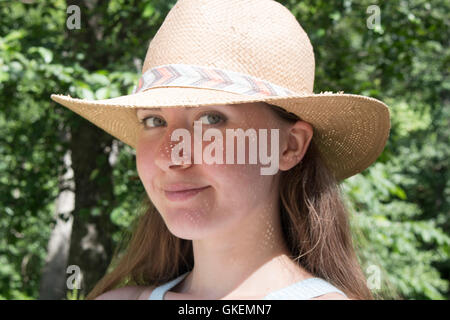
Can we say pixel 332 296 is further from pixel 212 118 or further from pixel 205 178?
pixel 212 118

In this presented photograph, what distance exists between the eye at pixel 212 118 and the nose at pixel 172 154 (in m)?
0.07

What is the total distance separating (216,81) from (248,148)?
200 millimetres

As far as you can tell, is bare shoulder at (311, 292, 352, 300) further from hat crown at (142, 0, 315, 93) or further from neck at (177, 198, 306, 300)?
hat crown at (142, 0, 315, 93)

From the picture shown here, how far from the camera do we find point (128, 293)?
178cm

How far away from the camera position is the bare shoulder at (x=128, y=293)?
5.74 ft

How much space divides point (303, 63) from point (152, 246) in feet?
2.80

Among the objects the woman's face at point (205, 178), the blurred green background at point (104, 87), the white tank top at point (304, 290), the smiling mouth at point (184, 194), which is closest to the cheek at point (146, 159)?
the woman's face at point (205, 178)

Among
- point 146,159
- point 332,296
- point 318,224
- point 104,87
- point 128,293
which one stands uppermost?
point 146,159

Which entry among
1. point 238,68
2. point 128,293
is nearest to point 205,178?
point 238,68

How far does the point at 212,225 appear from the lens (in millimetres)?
1443

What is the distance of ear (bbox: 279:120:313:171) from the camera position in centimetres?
156

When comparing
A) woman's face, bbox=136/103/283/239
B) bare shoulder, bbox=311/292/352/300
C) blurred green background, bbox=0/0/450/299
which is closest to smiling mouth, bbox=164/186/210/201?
woman's face, bbox=136/103/283/239
